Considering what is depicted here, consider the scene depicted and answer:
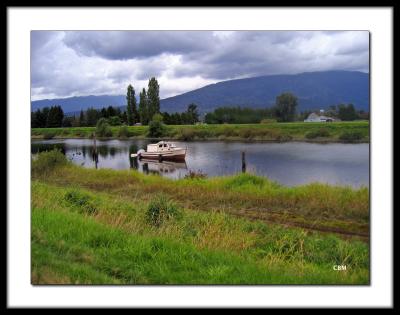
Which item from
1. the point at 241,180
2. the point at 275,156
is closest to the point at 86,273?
the point at 241,180

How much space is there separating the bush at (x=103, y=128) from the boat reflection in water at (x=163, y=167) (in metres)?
4.69

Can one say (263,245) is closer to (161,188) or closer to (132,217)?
(132,217)

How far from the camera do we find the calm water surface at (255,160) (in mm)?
10469

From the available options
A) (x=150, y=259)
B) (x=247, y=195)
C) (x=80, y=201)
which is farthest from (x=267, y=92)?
(x=247, y=195)

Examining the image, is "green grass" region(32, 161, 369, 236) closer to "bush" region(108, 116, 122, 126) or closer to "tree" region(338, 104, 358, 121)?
"bush" region(108, 116, 122, 126)

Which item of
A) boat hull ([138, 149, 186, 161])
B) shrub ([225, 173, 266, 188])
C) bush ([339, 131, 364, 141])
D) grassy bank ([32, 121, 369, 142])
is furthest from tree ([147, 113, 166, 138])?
shrub ([225, 173, 266, 188])

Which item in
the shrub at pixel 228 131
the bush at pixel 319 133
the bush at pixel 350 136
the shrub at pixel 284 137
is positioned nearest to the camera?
the bush at pixel 350 136

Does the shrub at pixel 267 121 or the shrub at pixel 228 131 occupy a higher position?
the shrub at pixel 267 121

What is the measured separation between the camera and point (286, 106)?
8.12 metres

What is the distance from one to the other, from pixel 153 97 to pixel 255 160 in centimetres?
905

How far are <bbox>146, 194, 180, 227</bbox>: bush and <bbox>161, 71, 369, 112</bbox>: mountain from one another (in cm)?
175

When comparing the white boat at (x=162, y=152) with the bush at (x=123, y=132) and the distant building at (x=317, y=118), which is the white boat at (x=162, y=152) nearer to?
the bush at (x=123, y=132)

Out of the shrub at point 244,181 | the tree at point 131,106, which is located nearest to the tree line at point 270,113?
the tree at point 131,106

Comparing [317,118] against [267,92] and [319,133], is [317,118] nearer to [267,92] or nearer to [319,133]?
[319,133]
